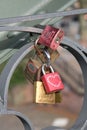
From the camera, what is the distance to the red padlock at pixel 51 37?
131cm

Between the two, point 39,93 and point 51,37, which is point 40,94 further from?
point 51,37

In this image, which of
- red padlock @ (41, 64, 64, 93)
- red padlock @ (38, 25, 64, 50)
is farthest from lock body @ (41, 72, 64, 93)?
red padlock @ (38, 25, 64, 50)

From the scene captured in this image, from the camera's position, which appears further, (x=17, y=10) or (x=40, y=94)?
(x=17, y=10)

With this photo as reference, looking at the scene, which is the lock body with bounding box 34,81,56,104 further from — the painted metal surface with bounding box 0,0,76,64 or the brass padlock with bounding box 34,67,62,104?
the painted metal surface with bounding box 0,0,76,64

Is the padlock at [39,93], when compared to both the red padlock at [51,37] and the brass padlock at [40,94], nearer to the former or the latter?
the brass padlock at [40,94]

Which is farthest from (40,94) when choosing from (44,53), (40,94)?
(44,53)

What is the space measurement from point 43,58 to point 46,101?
147mm

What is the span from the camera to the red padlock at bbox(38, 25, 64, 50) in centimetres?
131

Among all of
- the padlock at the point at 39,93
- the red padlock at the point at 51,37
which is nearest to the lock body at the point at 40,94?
the padlock at the point at 39,93

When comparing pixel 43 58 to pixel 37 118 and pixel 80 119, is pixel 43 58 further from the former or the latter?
pixel 37 118

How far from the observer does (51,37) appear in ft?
4.32

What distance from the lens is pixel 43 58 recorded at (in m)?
1.39

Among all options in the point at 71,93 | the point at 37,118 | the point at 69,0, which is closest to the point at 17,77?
the point at 37,118

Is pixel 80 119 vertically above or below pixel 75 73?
below
